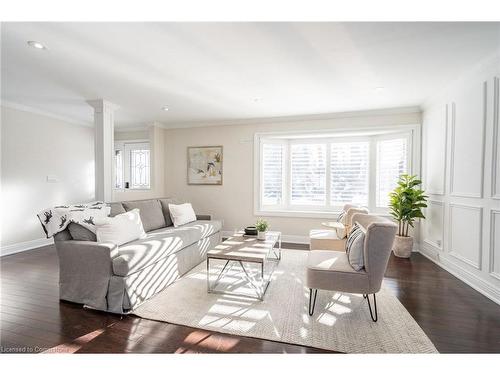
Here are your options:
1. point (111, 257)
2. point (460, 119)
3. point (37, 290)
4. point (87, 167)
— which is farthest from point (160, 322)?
point (87, 167)

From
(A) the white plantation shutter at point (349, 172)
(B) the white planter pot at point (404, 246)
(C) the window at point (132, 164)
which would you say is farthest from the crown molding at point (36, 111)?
(B) the white planter pot at point (404, 246)

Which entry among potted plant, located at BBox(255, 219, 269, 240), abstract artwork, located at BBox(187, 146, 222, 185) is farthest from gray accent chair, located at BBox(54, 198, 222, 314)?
abstract artwork, located at BBox(187, 146, 222, 185)

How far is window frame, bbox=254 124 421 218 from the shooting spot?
13.8 feet

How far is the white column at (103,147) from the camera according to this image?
379 cm

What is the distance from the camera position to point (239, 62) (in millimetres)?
A: 2557

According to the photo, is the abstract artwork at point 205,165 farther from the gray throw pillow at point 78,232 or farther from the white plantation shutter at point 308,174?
the gray throw pillow at point 78,232

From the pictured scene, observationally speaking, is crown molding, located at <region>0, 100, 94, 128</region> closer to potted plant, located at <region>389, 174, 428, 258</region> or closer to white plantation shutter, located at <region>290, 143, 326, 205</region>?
white plantation shutter, located at <region>290, 143, 326, 205</region>

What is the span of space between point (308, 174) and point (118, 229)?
12.1ft

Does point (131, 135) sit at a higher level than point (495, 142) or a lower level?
higher

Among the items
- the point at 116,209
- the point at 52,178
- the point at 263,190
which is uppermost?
the point at 52,178

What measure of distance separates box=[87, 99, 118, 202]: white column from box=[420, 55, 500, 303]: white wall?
5021 mm

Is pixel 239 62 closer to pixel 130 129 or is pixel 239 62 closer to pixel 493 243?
pixel 493 243

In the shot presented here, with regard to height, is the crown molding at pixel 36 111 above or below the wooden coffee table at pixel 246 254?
above

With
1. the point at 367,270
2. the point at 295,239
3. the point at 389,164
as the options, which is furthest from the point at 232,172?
the point at 367,270
